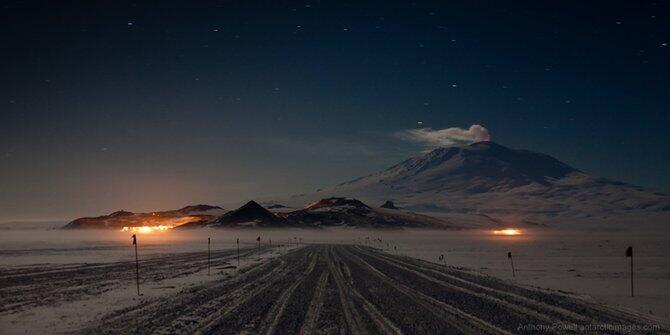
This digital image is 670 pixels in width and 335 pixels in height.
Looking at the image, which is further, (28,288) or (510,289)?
(28,288)

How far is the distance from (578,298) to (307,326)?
41.4 feet

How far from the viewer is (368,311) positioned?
19.3 m

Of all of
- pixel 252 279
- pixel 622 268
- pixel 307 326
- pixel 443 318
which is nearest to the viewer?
pixel 307 326

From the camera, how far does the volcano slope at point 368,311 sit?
53.2 feet

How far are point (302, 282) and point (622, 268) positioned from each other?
23686mm

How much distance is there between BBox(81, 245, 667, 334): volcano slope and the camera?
53.2ft

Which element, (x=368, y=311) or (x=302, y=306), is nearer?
(x=368, y=311)

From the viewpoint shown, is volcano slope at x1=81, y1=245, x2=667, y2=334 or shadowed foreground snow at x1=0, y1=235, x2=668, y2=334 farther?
shadowed foreground snow at x1=0, y1=235, x2=668, y2=334

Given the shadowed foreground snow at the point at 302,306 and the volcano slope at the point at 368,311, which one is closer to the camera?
the volcano slope at the point at 368,311

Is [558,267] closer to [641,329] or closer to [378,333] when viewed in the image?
[641,329]

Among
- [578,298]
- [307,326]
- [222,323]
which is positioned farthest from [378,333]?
[578,298]

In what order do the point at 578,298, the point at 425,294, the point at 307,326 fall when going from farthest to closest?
the point at 425,294, the point at 578,298, the point at 307,326

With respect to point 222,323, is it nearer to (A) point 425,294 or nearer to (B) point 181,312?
(B) point 181,312

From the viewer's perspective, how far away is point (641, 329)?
51.6ft
